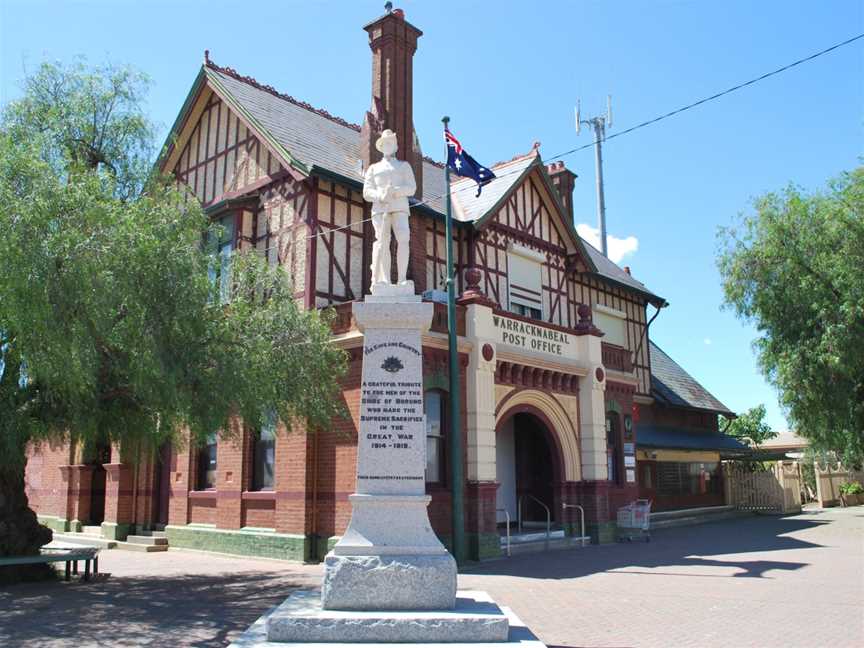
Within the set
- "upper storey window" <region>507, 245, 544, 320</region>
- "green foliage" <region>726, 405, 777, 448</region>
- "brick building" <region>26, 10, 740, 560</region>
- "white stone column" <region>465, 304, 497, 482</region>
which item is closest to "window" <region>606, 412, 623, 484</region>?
"brick building" <region>26, 10, 740, 560</region>

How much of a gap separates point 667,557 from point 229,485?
9.37m

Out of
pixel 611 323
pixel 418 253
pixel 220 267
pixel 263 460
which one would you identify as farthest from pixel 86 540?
pixel 611 323

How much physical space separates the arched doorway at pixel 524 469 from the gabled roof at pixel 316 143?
546 centimetres

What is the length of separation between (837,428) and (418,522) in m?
14.6

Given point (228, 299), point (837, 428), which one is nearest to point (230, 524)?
point (228, 299)

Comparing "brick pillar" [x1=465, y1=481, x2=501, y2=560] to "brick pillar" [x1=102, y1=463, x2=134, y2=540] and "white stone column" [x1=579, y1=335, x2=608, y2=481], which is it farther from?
"brick pillar" [x1=102, y1=463, x2=134, y2=540]

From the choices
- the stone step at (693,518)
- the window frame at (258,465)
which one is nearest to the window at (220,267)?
the window frame at (258,465)

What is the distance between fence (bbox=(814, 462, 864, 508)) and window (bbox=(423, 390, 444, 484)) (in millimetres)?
23992

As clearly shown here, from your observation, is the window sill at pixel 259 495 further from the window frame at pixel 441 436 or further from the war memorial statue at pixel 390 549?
the war memorial statue at pixel 390 549

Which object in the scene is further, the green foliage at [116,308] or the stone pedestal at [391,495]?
the green foliage at [116,308]

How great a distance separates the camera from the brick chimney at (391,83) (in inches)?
663

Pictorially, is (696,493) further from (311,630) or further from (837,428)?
(311,630)

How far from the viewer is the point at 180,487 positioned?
58.7 feet

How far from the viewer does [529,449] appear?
64.3 feet
